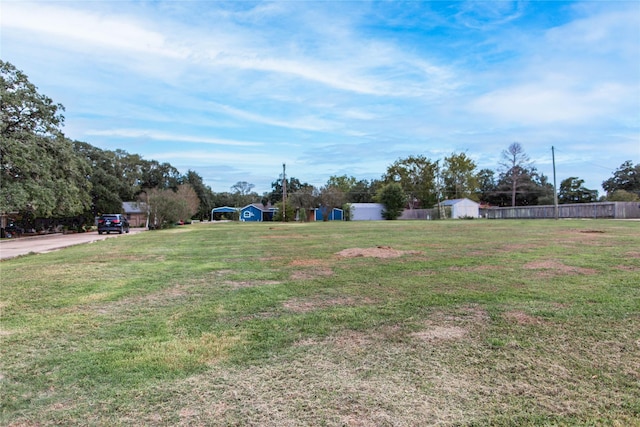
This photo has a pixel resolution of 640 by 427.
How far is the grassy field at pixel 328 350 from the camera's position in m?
2.72

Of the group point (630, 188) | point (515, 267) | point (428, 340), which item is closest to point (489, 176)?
point (630, 188)

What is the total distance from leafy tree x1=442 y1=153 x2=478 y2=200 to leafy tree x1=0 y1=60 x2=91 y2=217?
202ft

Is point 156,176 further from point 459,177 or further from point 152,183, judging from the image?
point 459,177

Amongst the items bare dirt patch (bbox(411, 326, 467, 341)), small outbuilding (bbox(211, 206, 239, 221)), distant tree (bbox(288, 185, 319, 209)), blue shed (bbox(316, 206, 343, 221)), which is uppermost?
distant tree (bbox(288, 185, 319, 209))

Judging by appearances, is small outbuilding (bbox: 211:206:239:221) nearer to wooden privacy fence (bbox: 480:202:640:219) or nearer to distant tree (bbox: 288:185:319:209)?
distant tree (bbox: 288:185:319:209)

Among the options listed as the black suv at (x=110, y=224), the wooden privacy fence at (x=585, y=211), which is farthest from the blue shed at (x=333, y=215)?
the black suv at (x=110, y=224)

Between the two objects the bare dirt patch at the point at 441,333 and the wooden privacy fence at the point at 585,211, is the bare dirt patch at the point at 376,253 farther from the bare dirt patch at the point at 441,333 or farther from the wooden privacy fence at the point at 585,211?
the wooden privacy fence at the point at 585,211

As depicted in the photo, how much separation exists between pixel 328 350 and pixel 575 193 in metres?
78.0

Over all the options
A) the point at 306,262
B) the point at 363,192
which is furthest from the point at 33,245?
the point at 363,192

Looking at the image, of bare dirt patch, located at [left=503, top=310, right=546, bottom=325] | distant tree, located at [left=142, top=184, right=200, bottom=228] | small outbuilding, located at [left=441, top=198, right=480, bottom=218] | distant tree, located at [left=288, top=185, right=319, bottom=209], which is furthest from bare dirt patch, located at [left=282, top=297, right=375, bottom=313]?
small outbuilding, located at [left=441, top=198, right=480, bottom=218]

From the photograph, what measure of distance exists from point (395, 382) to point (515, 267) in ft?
A: 20.9

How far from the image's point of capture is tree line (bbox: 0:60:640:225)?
75.9 ft

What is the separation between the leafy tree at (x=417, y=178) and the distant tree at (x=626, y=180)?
28979 millimetres

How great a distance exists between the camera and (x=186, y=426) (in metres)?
2.55
